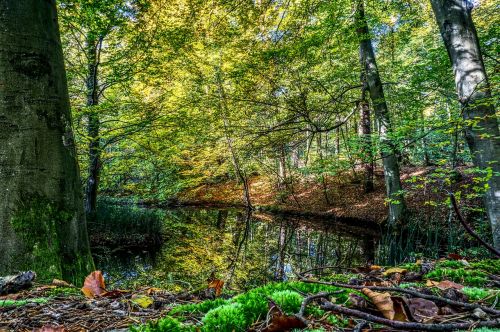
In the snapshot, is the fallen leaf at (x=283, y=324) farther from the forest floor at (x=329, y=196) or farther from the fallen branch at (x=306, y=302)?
the forest floor at (x=329, y=196)

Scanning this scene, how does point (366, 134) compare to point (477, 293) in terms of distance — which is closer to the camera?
point (477, 293)

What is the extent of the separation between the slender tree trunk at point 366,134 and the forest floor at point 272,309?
4.12m

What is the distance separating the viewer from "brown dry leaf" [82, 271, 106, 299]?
150 centimetres

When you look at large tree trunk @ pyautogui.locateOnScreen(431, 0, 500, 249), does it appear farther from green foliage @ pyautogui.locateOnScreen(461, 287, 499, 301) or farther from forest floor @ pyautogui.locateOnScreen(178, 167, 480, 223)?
forest floor @ pyautogui.locateOnScreen(178, 167, 480, 223)

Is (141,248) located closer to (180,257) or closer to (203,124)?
(180,257)

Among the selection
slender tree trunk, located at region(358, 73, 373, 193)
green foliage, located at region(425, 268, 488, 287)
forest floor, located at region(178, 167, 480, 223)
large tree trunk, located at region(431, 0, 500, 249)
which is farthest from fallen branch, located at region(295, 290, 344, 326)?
forest floor, located at region(178, 167, 480, 223)

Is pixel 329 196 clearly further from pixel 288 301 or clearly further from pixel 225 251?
pixel 288 301

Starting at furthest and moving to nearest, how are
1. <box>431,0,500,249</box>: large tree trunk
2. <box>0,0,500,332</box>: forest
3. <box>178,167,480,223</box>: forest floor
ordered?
<box>178,167,480,223</box>: forest floor < <box>431,0,500,249</box>: large tree trunk < <box>0,0,500,332</box>: forest

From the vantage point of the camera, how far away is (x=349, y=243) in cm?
845

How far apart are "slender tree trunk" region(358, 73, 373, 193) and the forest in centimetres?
8

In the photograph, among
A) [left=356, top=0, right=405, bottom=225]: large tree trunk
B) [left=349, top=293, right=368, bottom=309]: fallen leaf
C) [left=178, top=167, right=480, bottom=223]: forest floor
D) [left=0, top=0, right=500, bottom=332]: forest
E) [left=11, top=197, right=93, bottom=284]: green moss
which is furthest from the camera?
[left=178, top=167, right=480, bottom=223]: forest floor

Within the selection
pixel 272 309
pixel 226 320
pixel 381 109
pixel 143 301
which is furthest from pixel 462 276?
pixel 381 109

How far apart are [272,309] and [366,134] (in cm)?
844

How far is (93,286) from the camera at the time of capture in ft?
5.17
